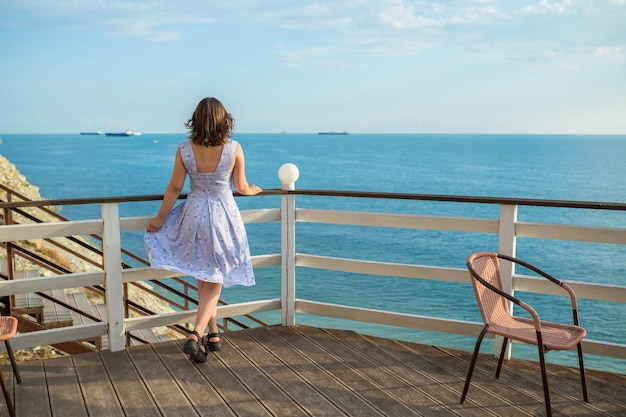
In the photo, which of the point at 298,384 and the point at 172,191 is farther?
the point at 172,191

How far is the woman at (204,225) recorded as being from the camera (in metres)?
3.44

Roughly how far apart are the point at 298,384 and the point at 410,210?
135 ft

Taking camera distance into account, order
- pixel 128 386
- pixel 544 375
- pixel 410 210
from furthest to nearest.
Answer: pixel 410 210 → pixel 128 386 → pixel 544 375

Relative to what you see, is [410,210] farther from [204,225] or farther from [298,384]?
[298,384]

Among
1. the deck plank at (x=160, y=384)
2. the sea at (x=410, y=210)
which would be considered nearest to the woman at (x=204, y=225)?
the deck plank at (x=160, y=384)

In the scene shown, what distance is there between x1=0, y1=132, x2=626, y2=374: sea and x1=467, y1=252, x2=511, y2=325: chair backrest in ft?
49.6

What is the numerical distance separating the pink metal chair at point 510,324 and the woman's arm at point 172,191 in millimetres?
1674

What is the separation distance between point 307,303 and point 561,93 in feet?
212

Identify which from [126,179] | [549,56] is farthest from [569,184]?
[126,179]

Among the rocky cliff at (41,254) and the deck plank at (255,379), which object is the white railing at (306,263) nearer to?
the deck plank at (255,379)

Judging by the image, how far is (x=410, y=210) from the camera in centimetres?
4362

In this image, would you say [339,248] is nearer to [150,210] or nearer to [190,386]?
[150,210]

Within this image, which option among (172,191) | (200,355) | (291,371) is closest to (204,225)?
(172,191)

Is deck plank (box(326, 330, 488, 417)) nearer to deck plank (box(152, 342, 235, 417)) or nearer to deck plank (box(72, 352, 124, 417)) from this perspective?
deck plank (box(152, 342, 235, 417))
